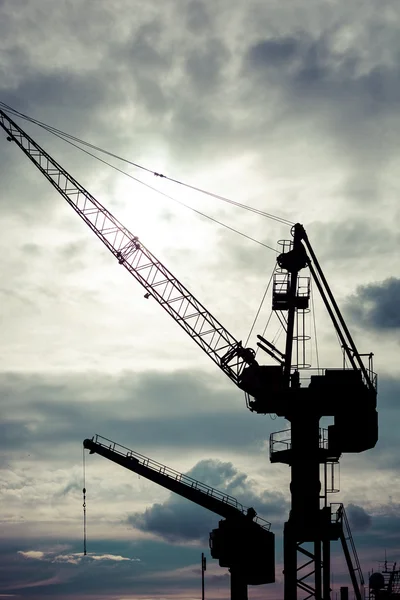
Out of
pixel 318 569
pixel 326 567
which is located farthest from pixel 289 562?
pixel 326 567

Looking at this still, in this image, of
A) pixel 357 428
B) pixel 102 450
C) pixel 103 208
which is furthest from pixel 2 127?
pixel 357 428

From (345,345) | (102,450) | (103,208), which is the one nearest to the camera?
(345,345)

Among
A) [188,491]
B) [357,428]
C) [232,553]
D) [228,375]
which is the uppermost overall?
[228,375]

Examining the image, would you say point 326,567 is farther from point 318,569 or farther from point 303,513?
point 303,513

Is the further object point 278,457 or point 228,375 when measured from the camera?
point 228,375

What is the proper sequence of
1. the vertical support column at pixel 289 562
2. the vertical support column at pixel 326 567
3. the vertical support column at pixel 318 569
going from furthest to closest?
1. the vertical support column at pixel 326 567
2. the vertical support column at pixel 318 569
3. the vertical support column at pixel 289 562

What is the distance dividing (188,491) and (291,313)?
73.2 feet

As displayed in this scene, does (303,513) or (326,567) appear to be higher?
(303,513)

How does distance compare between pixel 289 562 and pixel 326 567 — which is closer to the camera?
pixel 289 562

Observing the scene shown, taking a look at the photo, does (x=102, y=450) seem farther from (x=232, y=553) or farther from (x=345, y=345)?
(x=345, y=345)

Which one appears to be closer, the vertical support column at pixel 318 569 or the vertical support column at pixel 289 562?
the vertical support column at pixel 289 562

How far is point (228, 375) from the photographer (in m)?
84.8

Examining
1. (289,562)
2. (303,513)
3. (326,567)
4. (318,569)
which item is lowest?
(318,569)

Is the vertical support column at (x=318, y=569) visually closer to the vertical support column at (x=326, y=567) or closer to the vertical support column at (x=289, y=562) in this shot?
the vertical support column at (x=326, y=567)
